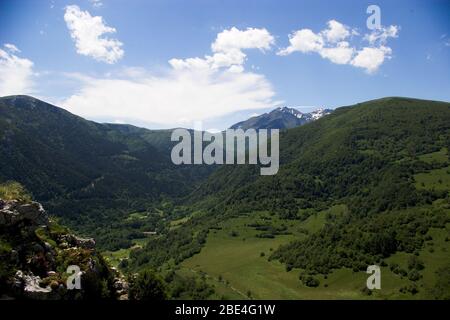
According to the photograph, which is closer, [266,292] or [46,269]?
[46,269]

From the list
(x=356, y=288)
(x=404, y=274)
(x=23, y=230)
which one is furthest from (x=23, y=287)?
(x=404, y=274)

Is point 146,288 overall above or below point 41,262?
below

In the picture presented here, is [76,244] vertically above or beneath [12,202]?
beneath

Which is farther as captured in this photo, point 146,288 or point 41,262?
point 146,288

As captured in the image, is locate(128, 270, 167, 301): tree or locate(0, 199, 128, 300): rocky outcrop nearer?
locate(0, 199, 128, 300): rocky outcrop

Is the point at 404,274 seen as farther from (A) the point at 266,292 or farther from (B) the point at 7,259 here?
(B) the point at 7,259
